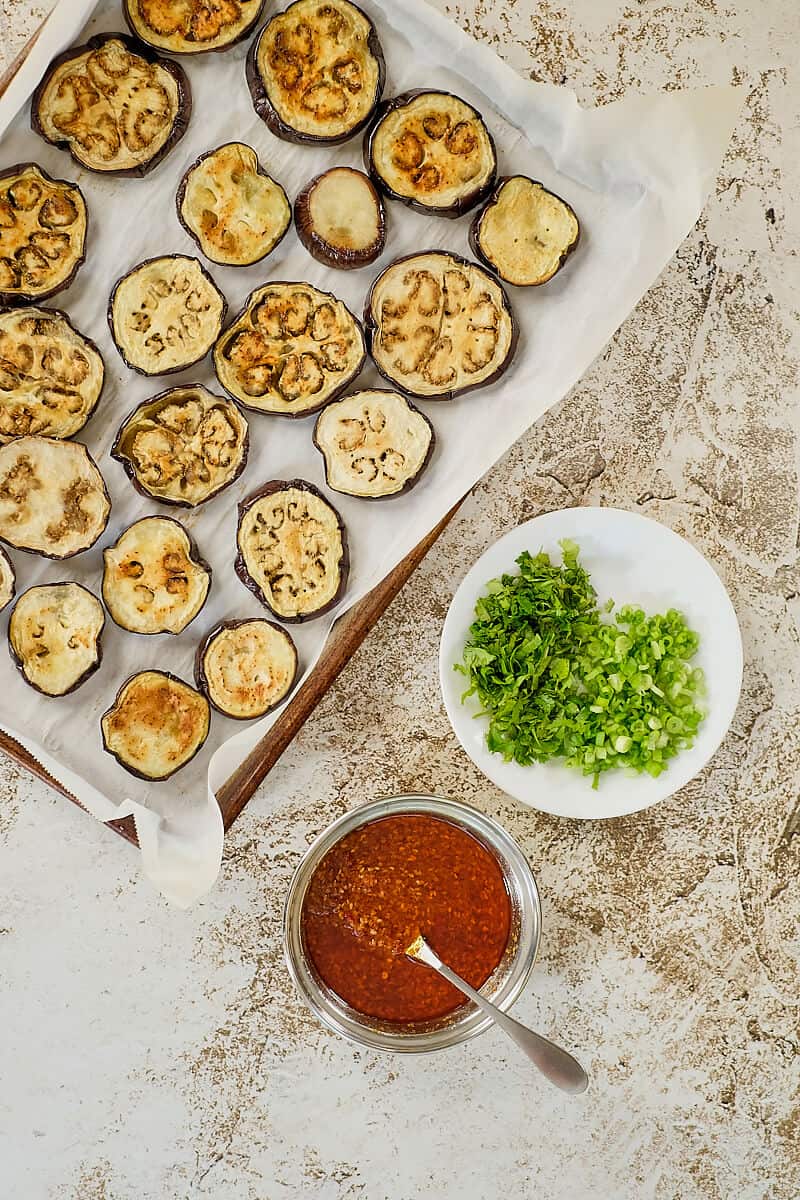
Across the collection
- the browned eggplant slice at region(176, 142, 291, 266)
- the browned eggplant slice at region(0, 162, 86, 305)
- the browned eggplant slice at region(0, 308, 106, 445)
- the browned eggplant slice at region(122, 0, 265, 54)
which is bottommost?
the browned eggplant slice at region(0, 308, 106, 445)

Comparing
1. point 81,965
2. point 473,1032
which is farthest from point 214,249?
point 473,1032

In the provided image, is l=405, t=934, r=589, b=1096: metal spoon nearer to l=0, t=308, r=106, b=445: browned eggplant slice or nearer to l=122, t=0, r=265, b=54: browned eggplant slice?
l=0, t=308, r=106, b=445: browned eggplant slice

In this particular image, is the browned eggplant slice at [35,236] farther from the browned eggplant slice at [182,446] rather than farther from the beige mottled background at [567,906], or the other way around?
the beige mottled background at [567,906]

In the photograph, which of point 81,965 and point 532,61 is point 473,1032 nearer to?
point 81,965

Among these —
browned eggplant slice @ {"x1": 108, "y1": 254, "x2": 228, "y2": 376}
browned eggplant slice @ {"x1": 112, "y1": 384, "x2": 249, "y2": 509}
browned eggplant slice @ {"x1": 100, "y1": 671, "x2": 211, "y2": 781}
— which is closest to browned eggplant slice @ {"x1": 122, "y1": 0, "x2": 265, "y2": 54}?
browned eggplant slice @ {"x1": 108, "y1": 254, "x2": 228, "y2": 376}

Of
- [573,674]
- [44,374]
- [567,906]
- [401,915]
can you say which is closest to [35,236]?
[44,374]

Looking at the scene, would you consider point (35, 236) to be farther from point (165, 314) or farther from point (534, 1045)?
point (534, 1045)
